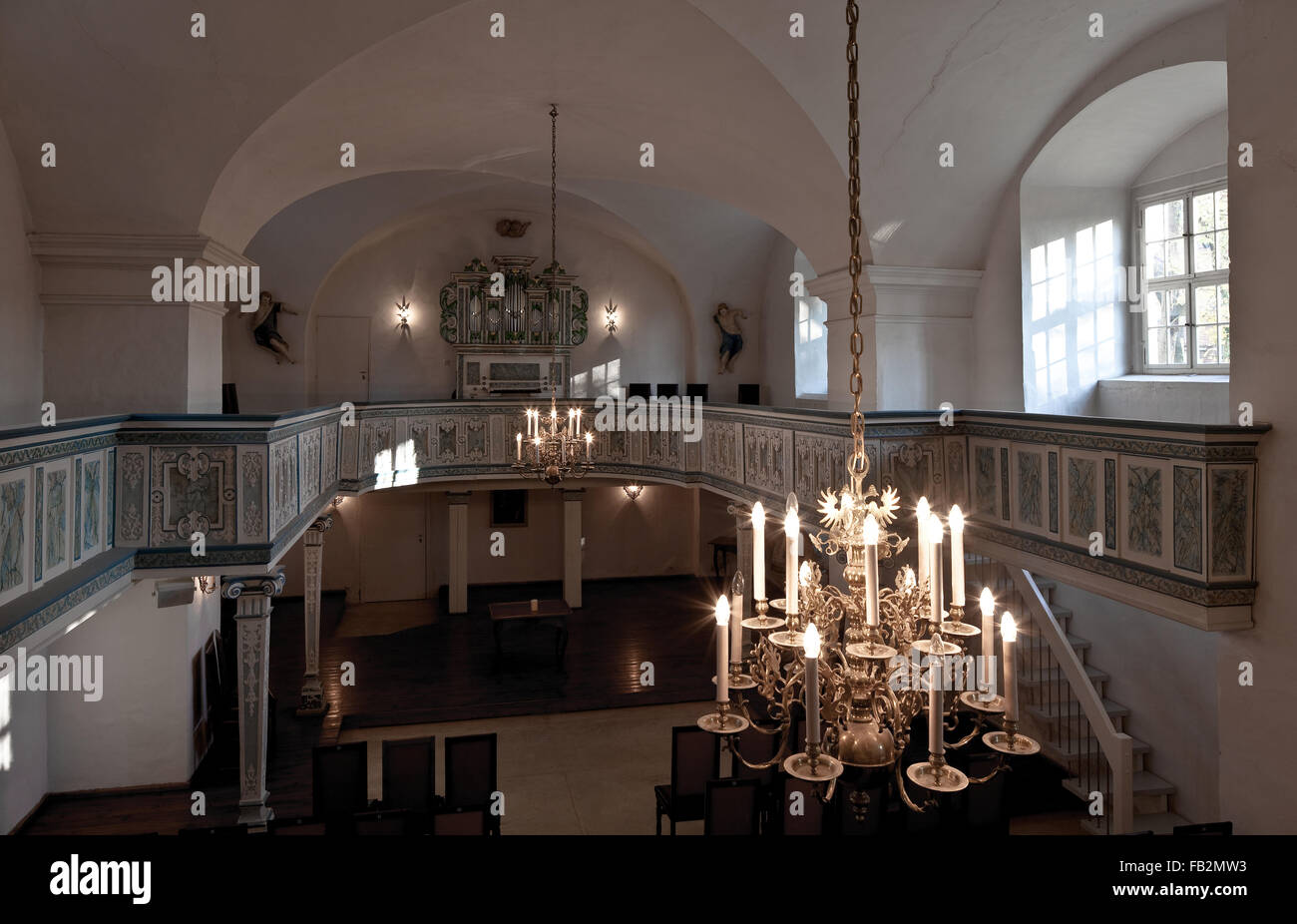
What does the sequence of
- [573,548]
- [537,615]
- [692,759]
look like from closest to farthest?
1. [692,759]
2. [537,615]
3. [573,548]

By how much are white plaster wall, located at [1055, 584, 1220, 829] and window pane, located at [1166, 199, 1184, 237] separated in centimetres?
386

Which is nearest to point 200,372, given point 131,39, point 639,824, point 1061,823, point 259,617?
point 259,617

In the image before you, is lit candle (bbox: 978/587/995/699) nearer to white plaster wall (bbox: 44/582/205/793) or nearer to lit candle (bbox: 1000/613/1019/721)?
lit candle (bbox: 1000/613/1019/721)

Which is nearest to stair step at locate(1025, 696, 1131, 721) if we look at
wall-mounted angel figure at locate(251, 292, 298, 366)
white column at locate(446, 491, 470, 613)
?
white column at locate(446, 491, 470, 613)

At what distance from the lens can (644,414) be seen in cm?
1498

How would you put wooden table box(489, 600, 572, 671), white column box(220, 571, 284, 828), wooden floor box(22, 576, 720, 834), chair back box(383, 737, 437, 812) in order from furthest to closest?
wooden table box(489, 600, 572, 671)
wooden floor box(22, 576, 720, 834)
white column box(220, 571, 284, 828)
chair back box(383, 737, 437, 812)

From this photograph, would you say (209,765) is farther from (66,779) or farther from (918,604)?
(918,604)

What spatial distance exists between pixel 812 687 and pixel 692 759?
540cm

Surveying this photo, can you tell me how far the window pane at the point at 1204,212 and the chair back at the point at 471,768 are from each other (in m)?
8.29

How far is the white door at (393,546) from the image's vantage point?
17562 millimetres

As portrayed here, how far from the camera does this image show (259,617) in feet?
26.6

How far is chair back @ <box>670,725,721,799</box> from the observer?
7586 mm

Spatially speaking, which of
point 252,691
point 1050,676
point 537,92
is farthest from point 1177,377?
point 252,691

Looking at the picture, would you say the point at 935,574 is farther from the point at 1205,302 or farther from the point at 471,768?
the point at 1205,302
